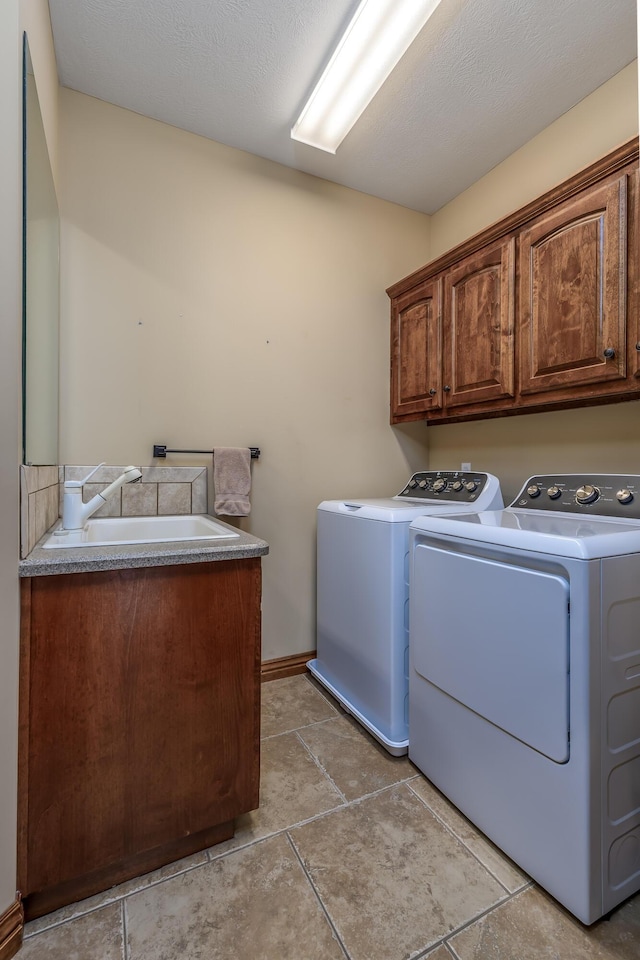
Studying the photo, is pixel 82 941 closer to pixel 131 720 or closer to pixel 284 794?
pixel 131 720

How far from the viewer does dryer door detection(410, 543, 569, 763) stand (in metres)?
1.07

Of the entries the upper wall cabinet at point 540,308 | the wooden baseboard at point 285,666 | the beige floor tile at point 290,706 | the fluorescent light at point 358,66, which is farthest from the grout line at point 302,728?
the fluorescent light at point 358,66

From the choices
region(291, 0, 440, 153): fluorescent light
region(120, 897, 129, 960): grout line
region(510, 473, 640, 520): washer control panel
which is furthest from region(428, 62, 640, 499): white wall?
region(120, 897, 129, 960): grout line

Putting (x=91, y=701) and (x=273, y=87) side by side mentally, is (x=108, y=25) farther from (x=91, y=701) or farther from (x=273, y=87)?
(x=91, y=701)

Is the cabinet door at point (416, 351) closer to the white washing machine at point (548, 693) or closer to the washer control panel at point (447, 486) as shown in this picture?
the washer control panel at point (447, 486)

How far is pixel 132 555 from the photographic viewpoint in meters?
1.08

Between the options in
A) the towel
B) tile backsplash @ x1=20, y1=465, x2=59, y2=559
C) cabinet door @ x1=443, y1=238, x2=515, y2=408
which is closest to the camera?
tile backsplash @ x1=20, y1=465, x2=59, y2=559

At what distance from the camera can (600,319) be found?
5.00ft

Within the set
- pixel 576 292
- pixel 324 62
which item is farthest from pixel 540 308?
pixel 324 62

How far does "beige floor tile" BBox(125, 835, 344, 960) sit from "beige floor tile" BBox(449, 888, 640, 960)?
0.32 metres

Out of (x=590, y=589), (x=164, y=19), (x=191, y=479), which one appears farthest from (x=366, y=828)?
(x=164, y=19)

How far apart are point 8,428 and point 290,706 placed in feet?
5.49

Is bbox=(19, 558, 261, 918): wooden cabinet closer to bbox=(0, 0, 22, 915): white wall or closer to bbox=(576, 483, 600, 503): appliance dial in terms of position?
bbox=(0, 0, 22, 915): white wall

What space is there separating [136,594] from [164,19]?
2.03 metres
